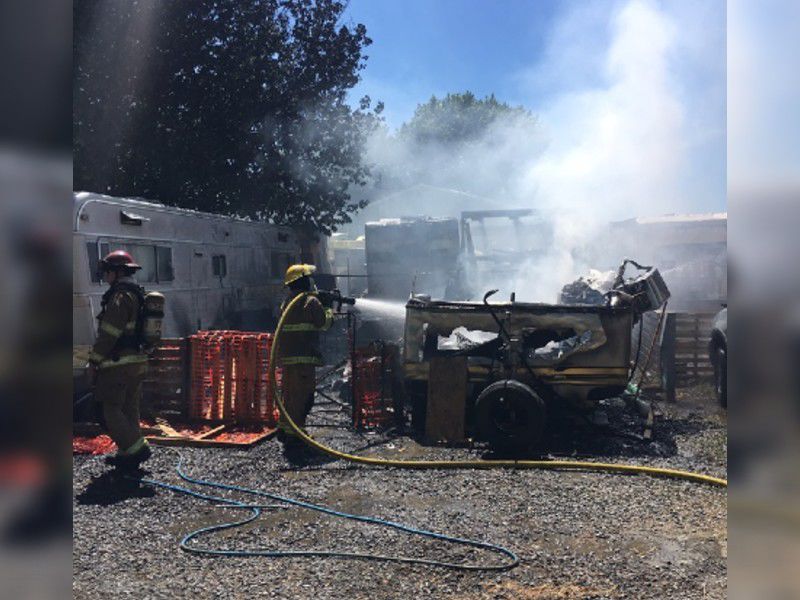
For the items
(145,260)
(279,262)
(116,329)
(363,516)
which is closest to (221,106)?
(279,262)

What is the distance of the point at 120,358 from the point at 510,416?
3.67 metres

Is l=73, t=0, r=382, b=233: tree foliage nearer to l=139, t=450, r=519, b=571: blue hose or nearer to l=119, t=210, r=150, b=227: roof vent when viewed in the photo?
l=119, t=210, r=150, b=227: roof vent

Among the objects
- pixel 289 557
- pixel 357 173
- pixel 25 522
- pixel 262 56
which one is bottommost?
pixel 289 557

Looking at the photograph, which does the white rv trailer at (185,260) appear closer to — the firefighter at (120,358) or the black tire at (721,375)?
the firefighter at (120,358)

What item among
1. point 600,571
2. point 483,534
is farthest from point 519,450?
point 600,571

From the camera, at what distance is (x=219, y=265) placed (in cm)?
1172

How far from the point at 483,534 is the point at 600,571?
832 millimetres

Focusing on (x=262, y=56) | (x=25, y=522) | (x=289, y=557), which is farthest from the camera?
(x=262, y=56)

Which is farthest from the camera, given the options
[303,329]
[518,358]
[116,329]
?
[303,329]

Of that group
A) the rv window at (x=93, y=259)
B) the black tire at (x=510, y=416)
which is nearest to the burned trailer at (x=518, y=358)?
the black tire at (x=510, y=416)

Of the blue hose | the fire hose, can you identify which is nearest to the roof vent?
the fire hose

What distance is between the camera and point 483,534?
14.6 feet

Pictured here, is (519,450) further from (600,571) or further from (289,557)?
(289,557)

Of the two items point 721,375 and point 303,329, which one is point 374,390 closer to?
point 303,329
